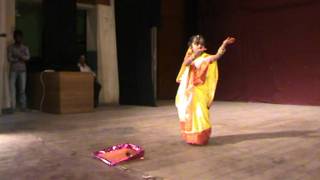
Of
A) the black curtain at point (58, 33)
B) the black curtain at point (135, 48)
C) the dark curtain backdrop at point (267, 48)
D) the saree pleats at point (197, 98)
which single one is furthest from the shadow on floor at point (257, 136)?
the black curtain at point (58, 33)

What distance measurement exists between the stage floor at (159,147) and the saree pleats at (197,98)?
0.15m

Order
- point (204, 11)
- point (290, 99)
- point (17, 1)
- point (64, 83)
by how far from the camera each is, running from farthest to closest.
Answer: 1. point (204, 11)
2. point (290, 99)
3. point (17, 1)
4. point (64, 83)

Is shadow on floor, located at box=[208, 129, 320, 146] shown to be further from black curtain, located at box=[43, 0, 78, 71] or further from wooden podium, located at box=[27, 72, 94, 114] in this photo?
black curtain, located at box=[43, 0, 78, 71]

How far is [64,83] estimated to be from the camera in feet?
21.7

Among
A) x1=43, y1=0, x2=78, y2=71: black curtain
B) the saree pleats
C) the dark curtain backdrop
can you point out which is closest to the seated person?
x1=43, y1=0, x2=78, y2=71: black curtain

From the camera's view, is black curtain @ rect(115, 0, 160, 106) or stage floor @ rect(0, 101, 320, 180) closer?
stage floor @ rect(0, 101, 320, 180)

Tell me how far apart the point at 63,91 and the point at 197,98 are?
10.4 feet

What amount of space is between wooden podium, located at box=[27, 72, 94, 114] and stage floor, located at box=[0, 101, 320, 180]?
1.02 feet

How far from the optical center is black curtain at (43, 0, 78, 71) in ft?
24.7

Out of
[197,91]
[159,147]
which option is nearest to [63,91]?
[159,147]

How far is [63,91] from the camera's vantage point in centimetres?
662

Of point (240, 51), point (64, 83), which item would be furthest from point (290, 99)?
point (64, 83)

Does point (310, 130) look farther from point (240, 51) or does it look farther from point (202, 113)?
point (240, 51)

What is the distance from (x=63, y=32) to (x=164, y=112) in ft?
7.40
